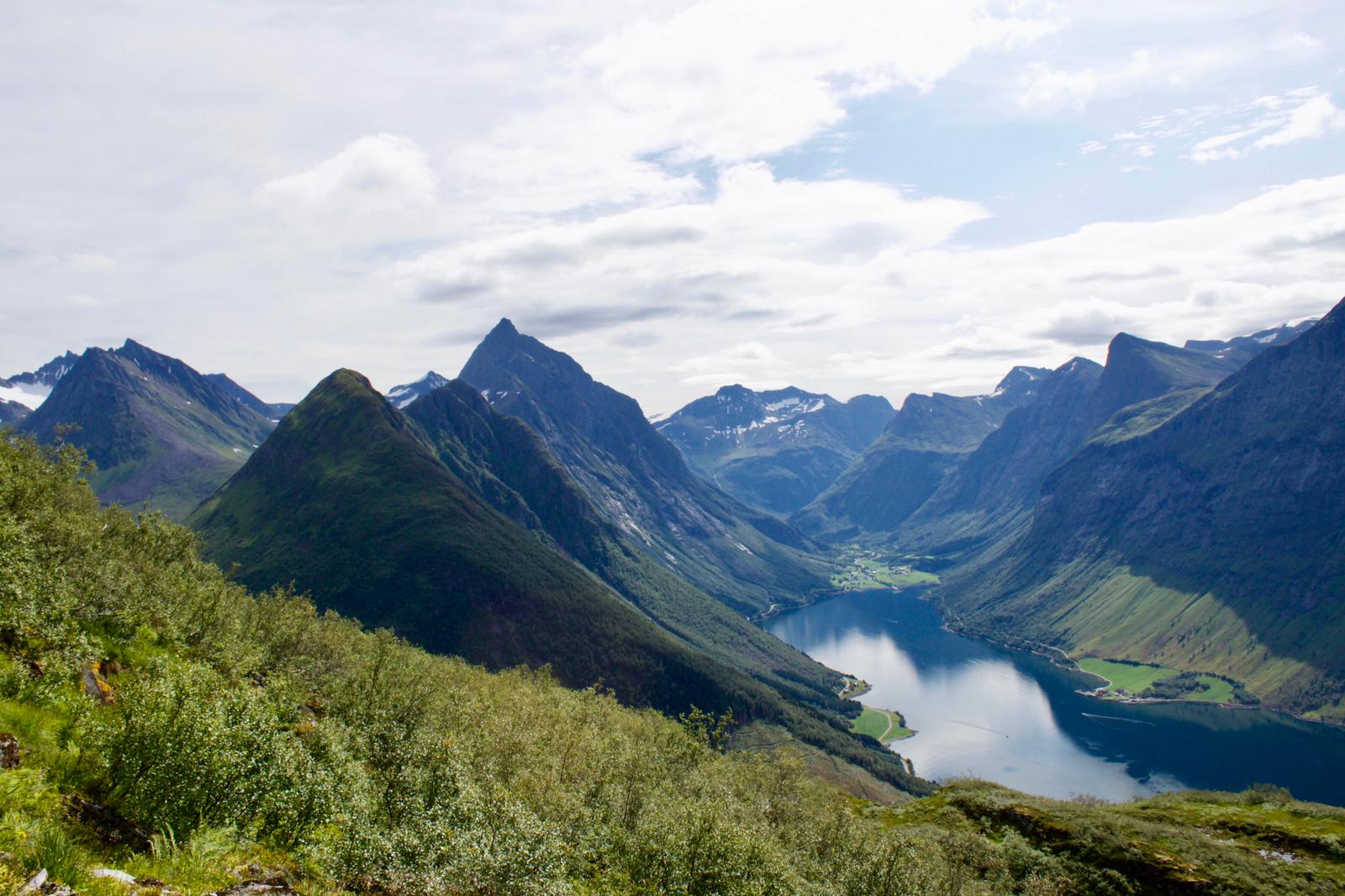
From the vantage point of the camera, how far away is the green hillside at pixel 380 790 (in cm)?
3291

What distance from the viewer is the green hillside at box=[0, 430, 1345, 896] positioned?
32.9 meters

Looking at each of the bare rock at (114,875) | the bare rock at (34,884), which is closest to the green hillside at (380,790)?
the bare rock at (34,884)

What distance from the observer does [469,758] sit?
214ft

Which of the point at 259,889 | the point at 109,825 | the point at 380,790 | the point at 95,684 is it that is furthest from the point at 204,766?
the point at 95,684

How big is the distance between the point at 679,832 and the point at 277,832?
30.1m

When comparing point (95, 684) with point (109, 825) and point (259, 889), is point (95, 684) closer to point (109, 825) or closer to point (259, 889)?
point (109, 825)

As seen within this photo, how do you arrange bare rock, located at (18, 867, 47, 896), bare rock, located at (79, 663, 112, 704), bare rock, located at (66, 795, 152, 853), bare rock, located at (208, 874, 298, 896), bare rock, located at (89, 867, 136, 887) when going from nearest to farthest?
bare rock, located at (18, 867, 47, 896), bare rock, located at (89, 867, 136, 887), bare rock, located at (208, 874, 298, 896), bare rock, located at (66, 795, 152, 853), bare rock, located at (79, 663, 112, 704)

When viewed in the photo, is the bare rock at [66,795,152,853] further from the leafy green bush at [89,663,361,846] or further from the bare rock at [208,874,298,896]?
the bare rock at [208,874,298,896]

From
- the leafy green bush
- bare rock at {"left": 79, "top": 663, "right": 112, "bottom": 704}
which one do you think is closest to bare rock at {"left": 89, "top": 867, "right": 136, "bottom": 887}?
the leafy green bush

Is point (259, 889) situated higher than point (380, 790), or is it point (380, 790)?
point (259, 889)

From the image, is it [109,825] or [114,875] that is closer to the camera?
[114,875]

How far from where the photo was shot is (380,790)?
180ft

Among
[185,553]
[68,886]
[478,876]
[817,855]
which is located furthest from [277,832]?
[185,553]

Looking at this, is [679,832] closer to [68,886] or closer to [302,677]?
[68,886]
